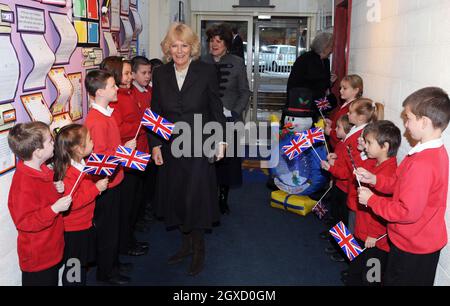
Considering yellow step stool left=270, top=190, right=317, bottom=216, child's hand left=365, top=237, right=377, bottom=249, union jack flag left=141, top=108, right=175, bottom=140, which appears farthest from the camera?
yellow step stool left=270, top=190, right=317, bottom=216

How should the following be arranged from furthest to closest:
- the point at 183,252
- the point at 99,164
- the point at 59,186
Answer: the point at 183,252, the point at 99,164, the point at 59,186

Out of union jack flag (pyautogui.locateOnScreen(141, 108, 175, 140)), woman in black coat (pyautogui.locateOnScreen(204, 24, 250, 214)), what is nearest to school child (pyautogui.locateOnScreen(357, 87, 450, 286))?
union jack flag (pyautogui.locateOnScreen(141, 108, 175, 140))

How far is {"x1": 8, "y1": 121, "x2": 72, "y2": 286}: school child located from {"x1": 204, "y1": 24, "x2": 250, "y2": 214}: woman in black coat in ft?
7.17

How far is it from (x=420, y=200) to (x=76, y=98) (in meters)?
2.28

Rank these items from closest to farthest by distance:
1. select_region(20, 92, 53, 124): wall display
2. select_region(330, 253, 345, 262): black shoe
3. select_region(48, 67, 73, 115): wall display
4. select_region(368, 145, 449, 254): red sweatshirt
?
select_region(368, 145, 449, 254): red sweatshirt
select_region(20, 92, 53, 124): wall display
select_region(48, 67, 73, 115): wall display
select_region(330, 253, 345, 262): black shoe

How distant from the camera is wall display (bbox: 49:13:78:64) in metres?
2.79

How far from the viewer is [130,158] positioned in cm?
261

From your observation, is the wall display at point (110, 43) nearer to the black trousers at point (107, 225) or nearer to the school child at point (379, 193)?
the black trousers at point (107, 225)

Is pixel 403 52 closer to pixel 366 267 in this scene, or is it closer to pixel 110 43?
pixel 366 267

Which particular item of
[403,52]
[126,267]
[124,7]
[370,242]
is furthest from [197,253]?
[124,7]

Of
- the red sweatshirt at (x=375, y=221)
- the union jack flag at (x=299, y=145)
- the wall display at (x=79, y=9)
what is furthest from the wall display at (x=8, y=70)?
the red sweatshirt at (x=375, y=221)

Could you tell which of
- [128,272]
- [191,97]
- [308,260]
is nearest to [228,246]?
[308,260]

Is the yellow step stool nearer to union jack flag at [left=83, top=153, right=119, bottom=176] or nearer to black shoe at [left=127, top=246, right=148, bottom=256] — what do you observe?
black shoe at [left=127, top=246, right=148, bottom=256]

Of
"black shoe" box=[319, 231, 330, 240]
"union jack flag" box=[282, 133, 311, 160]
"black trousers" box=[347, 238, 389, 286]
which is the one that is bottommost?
"black shoe" box=[319, 231, 330, 240]
